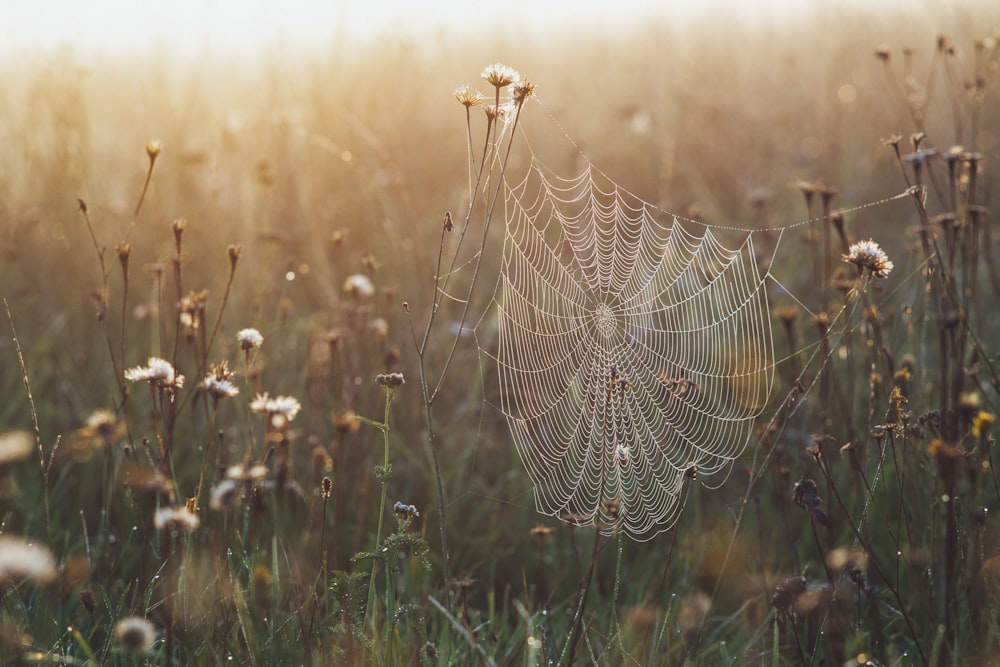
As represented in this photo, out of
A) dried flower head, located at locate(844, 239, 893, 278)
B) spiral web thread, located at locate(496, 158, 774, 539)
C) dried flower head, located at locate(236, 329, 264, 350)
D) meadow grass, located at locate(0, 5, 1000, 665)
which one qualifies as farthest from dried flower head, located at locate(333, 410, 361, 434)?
dried flower head, located at locate(844, 239, 893, 278)

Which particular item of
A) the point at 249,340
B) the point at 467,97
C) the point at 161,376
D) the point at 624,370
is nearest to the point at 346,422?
the point at 249,340

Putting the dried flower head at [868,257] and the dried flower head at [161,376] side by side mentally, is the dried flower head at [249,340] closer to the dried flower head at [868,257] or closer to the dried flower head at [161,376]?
the dried flower head at [161,376]

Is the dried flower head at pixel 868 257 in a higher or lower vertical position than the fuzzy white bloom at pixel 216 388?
higher

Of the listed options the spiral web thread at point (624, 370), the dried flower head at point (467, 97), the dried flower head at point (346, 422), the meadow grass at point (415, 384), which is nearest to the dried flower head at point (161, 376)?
the meadow grass at point (415, 384)

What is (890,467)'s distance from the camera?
2.94 meters

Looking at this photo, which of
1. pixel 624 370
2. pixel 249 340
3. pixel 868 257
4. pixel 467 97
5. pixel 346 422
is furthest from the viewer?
pixel 624 370

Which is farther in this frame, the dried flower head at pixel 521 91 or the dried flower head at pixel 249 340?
the dried flower head at pixel 249 340

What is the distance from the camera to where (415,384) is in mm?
3434

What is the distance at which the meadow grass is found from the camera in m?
2.03

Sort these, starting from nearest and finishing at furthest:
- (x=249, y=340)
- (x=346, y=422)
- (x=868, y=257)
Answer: (x=868, y=257)
(x=249, y=340)
(x=346, y=422)

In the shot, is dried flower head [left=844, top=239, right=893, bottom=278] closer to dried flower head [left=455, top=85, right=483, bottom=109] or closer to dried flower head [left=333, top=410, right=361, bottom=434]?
dried flower head [left=455, top=85, right=483, bottom=109]

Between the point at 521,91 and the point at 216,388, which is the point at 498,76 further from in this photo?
the point at 216,388

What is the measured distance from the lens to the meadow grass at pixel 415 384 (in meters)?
2.03

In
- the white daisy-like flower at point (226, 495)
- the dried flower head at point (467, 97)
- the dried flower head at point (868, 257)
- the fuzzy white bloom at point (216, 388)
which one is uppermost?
the dried flower head at point (467, 97)
